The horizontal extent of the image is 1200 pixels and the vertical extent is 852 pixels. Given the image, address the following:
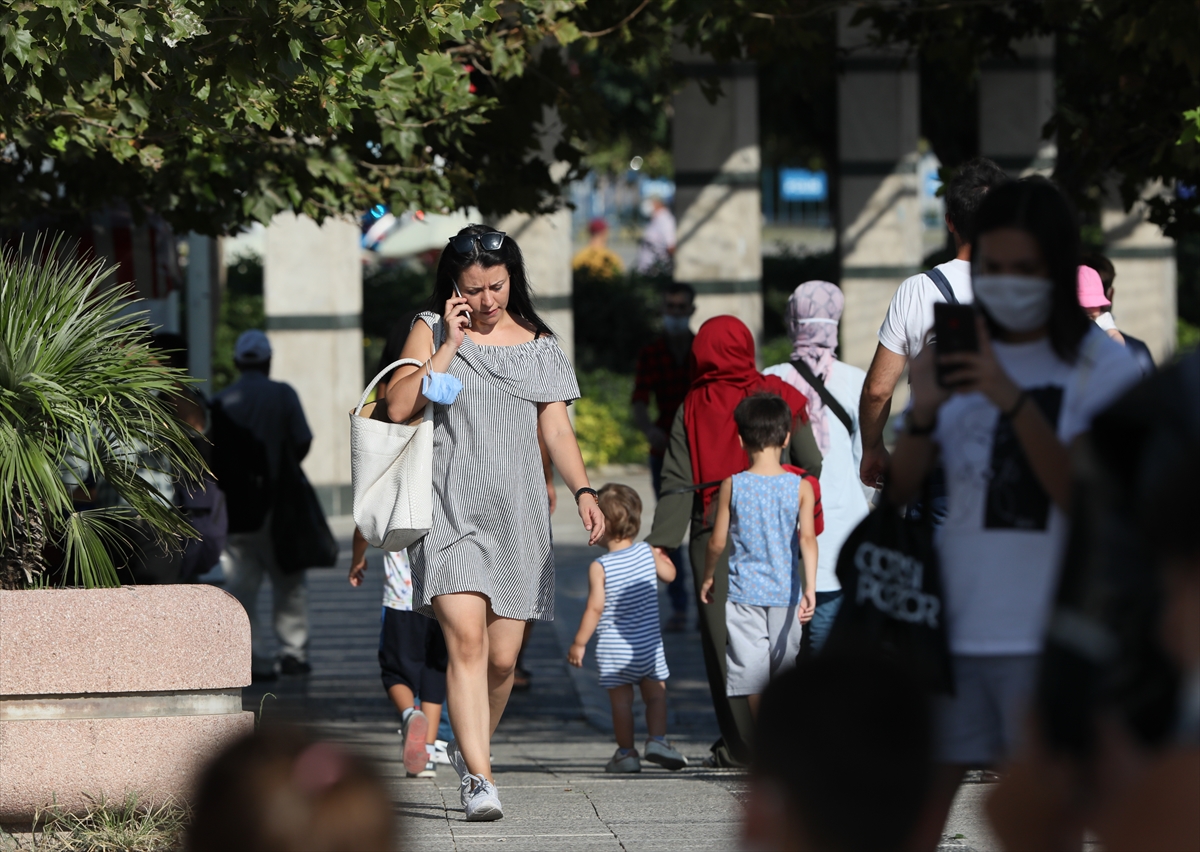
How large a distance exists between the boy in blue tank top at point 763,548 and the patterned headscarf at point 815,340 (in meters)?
0.44

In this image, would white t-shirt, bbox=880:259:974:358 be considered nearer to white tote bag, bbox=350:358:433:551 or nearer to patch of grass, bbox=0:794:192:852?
white tote bag, bbox=350:358:433:551

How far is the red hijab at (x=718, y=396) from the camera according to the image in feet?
20.5

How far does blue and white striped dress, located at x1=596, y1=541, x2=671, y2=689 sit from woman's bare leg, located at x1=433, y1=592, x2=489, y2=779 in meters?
1.16

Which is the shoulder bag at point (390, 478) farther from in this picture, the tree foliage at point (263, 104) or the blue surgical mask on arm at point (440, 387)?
the tree foliage at point (263, 104)

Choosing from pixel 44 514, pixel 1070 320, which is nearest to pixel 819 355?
pixel 44 514

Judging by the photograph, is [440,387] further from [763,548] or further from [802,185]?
[802,185]

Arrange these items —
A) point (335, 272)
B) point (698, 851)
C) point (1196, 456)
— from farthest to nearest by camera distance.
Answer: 1. point (335, 272)
2. point (698, 851)
3. point (1196, 456)

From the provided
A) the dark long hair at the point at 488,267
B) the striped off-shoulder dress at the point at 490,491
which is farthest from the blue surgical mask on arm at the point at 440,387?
the dark long hair at the point at 488,267

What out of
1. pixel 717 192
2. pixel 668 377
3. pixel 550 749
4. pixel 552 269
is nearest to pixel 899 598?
pixel 550 749

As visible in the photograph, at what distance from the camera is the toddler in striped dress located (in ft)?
20.9

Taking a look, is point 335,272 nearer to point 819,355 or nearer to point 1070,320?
point 819,355

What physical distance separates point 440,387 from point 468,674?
2.87 feet

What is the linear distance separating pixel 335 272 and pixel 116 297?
28.9 ft

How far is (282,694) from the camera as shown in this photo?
834cm
